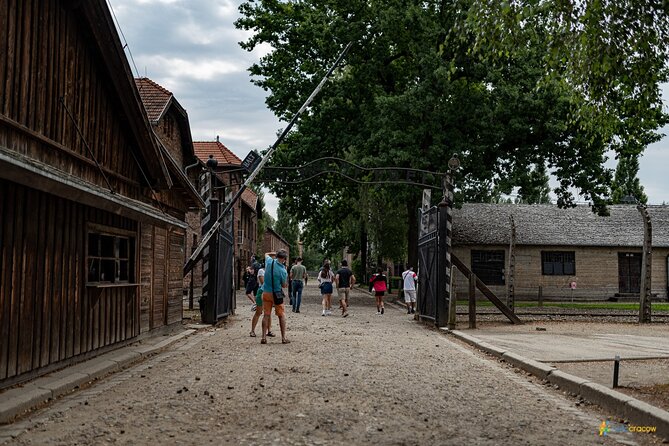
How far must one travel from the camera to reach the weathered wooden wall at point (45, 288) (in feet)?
26.3

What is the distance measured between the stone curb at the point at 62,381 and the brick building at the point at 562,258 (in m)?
30.1

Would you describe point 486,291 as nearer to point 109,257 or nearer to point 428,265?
point 428,265

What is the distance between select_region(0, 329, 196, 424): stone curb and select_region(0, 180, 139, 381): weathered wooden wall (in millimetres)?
220

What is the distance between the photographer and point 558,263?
40.6 metres

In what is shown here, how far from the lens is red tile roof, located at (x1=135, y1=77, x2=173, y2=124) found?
2632 centimetres

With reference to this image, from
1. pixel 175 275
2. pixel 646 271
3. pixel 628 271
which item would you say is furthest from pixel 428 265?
pixel 628 271

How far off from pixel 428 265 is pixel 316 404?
1291 centimetres

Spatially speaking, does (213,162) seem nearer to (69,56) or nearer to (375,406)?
(69,56)

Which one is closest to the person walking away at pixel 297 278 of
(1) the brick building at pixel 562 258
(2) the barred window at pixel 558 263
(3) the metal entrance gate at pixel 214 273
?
(3) the metal entrance gate at pixel 214 273

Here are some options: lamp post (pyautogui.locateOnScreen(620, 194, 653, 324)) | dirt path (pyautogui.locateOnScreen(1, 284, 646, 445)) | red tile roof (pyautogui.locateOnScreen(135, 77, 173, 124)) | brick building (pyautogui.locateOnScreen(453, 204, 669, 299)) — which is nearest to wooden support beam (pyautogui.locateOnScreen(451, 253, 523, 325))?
lamp post (pyautogui.locateOnScreen(620, 194, 653, 324))

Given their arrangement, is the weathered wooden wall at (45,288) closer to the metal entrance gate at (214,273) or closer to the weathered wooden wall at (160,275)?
the weathered wooden wall at (160,275)

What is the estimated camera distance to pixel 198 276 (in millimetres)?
41125

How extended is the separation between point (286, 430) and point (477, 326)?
1348 centimetres

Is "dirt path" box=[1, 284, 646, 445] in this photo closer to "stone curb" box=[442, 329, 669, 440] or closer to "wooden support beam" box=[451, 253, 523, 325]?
"stone curb" box=[442, 329, 669, 440]
